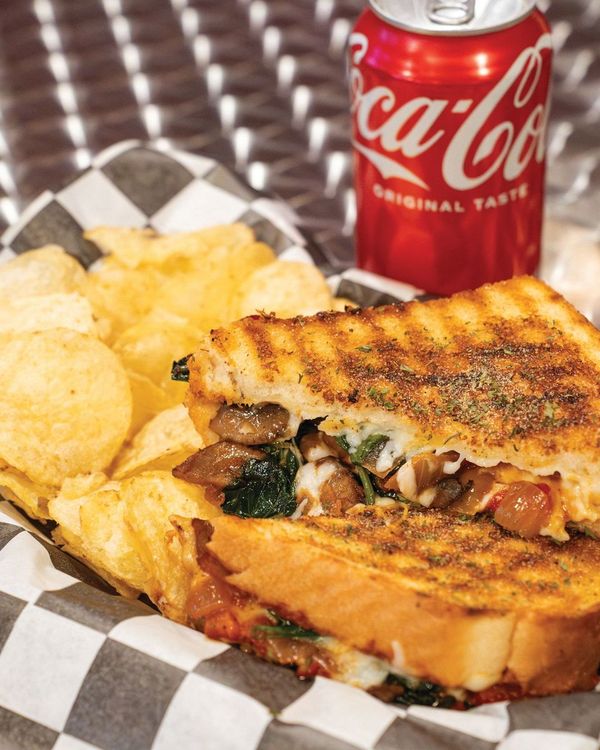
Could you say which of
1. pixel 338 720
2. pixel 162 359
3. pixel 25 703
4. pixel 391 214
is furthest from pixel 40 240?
pixel 338 720

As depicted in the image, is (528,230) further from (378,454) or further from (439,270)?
(378,454)

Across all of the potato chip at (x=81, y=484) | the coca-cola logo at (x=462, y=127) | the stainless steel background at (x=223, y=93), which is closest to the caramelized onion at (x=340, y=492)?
the potato chip at (x=81, y=484)

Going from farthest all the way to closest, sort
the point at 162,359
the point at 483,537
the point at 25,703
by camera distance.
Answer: the point at 162,359, the point at 483,537, the point at 25,703

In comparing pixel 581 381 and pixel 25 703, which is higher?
pixel 581 381

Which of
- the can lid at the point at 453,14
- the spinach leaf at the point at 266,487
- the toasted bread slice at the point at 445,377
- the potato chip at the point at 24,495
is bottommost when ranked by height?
the potato chip at the point at 24,495

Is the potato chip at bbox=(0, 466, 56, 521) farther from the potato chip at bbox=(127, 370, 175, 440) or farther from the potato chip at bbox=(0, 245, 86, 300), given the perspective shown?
the potato chip at bbox=(0, 245, 86, 300)

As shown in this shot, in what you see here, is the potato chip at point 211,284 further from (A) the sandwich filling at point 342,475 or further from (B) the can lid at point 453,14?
(B) the can lid at point 453,14

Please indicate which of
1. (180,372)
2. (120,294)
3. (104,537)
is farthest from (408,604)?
(120,294)

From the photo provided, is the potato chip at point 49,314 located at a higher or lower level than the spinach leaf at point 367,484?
higher
